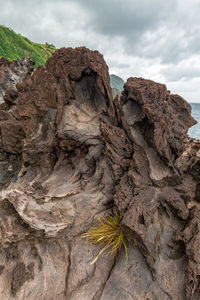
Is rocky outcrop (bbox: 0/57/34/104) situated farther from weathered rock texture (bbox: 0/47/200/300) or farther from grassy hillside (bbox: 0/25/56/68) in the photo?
grassy hillside (bbox: 0/25/56/68)

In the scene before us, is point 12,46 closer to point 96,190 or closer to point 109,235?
point 96,190

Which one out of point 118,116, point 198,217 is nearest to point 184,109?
point 118,116

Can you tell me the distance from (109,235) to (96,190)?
1.41m

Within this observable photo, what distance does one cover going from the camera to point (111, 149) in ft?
17.4

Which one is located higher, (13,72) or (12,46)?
(12,46)

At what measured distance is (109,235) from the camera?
14.5 ft

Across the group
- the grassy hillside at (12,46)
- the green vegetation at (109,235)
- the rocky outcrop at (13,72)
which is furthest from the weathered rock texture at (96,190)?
the grassy hillside at (12,46)

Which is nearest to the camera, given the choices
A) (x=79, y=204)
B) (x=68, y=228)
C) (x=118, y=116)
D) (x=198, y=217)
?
(x=198, y=217)

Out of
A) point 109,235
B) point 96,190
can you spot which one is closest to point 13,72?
point 96,190

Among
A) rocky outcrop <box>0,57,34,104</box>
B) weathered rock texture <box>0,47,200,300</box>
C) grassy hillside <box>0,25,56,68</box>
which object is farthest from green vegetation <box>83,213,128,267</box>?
grassy hillside <box>0,25,56,68</box>

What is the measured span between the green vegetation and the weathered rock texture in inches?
8.2

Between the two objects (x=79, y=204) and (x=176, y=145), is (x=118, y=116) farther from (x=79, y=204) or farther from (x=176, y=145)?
(x=79, y=204)

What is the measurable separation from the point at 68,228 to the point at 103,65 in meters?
5.88

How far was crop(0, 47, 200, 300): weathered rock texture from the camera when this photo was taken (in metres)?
3.88
